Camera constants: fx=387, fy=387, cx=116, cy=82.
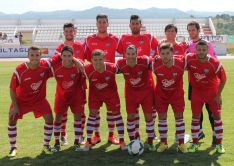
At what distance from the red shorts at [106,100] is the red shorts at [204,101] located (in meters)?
1.27

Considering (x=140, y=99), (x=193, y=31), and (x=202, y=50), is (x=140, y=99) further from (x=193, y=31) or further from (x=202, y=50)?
(x=193, y=31)

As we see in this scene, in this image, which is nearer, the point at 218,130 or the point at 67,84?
the point at 218,130

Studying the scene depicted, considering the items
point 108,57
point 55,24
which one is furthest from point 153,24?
point 108,57

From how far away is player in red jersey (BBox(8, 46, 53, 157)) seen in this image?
240 inches

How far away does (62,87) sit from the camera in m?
6.48

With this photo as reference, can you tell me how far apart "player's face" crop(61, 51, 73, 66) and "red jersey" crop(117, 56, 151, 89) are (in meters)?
0.80

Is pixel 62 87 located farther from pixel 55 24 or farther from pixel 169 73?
pixel 55 24

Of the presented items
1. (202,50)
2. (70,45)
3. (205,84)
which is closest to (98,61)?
(70,45)

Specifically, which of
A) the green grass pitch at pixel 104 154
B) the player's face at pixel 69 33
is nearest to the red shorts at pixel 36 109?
the green grass pitch at pixel 104 154

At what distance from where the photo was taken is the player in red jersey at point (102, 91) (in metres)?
6.32

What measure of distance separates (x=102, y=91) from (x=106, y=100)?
0.17 m

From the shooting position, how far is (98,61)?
20.3ft

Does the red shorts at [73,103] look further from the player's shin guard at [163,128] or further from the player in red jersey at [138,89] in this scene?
the player's shin guard at [163,128]

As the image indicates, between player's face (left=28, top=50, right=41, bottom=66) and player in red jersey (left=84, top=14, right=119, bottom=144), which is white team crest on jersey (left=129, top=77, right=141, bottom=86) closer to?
player in red jersey (left=84, top=14, right=119, bottom=144)
